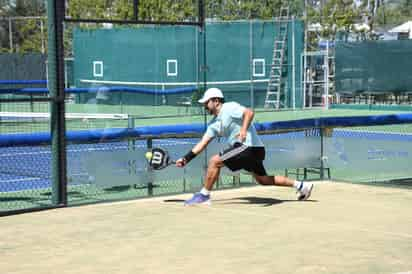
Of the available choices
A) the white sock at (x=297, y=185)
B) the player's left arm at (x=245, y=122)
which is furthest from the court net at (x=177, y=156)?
the player's left arm at (x=245, y=122)

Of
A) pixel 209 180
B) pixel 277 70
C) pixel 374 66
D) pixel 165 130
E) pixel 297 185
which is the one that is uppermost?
pixel 374 66

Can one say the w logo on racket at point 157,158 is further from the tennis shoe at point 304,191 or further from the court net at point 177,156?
the tennis shoe at point 304,191

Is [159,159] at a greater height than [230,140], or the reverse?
[230,140]

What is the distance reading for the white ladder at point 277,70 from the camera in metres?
32.5

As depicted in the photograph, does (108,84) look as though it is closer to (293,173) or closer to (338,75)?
(338,75)

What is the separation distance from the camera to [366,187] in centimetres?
1345

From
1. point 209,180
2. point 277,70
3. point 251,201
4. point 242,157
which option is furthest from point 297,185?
point 277,70

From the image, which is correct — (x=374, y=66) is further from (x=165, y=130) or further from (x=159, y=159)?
(x=159, y=159)

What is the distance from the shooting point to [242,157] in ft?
37.0

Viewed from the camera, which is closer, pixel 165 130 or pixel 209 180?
pixel 209 180

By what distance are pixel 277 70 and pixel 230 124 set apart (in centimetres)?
2212

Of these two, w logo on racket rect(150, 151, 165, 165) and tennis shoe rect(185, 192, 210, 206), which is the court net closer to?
w logo on racket rect(150, 151, 165, 165)

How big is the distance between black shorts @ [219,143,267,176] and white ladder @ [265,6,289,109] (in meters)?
21.0

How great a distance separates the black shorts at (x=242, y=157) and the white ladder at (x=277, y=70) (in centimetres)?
2095
